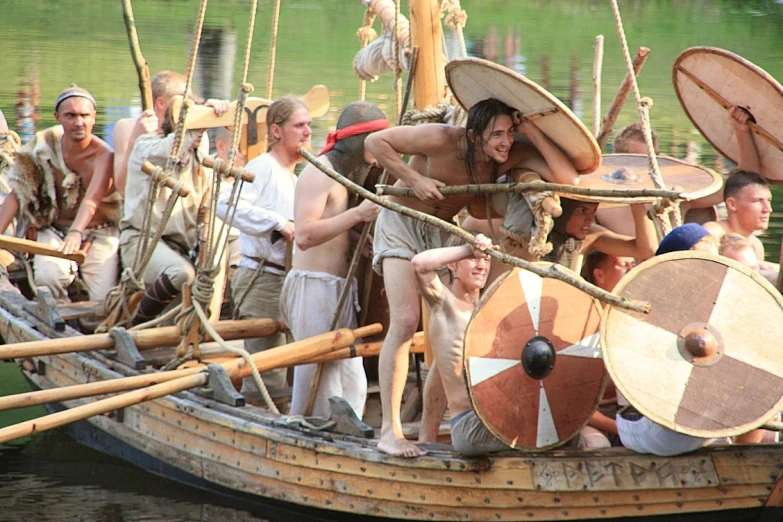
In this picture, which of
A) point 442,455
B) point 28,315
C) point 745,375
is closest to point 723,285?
point 745,375

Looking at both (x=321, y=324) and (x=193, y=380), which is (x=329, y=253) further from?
(x=193, y=380)

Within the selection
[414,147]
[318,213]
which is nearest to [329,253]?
[318,213]

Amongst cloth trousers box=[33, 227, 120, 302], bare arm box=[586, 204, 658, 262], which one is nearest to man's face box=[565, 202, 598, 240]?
bare arm box=[586, 204, 658, 262]

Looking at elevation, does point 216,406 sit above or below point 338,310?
below

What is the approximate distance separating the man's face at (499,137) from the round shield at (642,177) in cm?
33

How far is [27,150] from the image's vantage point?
26.5ft

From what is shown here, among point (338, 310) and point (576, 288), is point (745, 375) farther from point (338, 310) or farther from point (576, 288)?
point (338, 310)

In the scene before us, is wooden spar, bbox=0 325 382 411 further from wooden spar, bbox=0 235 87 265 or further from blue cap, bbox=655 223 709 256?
blue cap, bbox=655 223 709 256

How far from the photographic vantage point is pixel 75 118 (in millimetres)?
7840

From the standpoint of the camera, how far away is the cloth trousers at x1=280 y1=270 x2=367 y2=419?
626cm

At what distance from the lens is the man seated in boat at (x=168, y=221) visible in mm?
7320

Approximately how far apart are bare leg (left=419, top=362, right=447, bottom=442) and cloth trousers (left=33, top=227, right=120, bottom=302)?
288 cm

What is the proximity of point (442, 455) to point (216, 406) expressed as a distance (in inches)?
52.4

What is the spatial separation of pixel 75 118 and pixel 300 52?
14830mm
